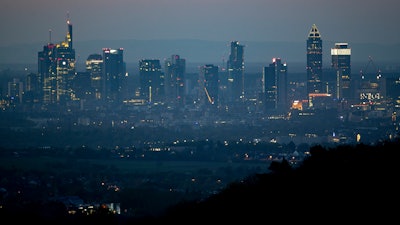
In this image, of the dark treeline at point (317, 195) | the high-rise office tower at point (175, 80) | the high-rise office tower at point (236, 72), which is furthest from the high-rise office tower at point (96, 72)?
the dark treeline at point (317, 195)

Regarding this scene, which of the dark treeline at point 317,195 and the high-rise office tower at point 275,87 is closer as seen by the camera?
the dark treeline at point 317,195

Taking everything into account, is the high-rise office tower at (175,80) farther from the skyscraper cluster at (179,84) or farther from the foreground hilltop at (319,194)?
the foreground hilltop at (319,194)

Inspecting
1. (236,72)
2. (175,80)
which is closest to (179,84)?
(175,80)

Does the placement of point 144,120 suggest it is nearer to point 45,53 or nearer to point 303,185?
point 45,53

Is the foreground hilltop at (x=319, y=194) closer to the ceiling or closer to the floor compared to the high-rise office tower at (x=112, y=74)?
closer to the floor

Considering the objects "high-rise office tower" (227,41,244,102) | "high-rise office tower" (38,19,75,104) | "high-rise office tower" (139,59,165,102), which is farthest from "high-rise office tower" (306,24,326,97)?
"high-rise office tower" (38,19,75,104)

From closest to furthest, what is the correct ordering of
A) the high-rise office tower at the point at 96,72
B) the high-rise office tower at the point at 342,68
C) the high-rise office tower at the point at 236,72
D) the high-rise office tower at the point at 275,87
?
1. the high-rise office tower at the point at 275,87
2. the high-rise office tower at the point at 342,68
3. the high-rise office tower at the point at 96,72
4. the high-rise office tower at the point at 236,72

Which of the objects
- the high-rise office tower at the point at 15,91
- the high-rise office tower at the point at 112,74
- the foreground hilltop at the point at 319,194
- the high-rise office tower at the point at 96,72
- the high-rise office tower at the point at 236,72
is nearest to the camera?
the foreground hilltop at the point at 319,194

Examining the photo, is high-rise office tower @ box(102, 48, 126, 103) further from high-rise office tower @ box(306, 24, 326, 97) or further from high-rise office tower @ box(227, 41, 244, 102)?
high-rise office tower @ box(306, 24, 326, 97)
